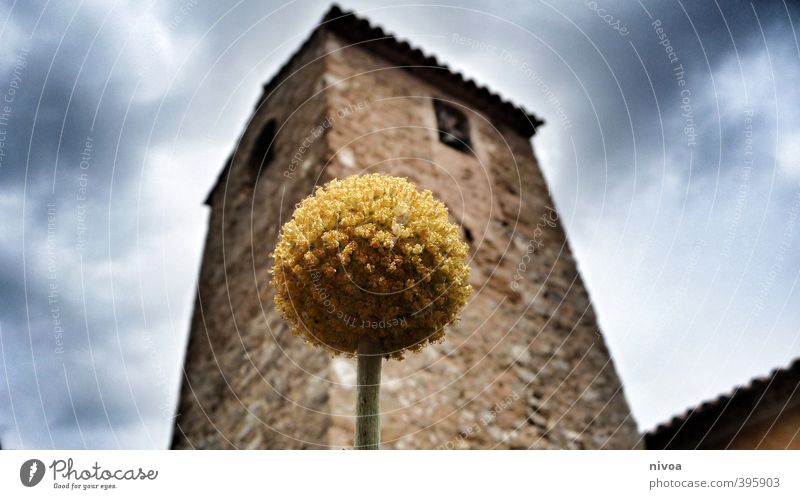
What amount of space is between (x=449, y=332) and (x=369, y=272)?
3618 mm

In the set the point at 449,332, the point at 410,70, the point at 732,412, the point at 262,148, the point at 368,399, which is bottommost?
the point at 368,399

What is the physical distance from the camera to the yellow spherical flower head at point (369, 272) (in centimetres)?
90

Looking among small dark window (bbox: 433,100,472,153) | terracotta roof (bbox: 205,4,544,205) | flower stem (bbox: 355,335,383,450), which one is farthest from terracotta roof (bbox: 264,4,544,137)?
flower stem (bbox: 355,335,383,450)

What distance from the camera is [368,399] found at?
2.94 feet

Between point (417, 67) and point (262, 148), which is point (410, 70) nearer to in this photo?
point (417, 67)

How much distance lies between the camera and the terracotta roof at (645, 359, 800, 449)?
175 inches

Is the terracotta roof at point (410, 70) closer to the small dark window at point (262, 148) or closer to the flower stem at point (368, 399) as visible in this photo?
the small dark window at point (262, 148)

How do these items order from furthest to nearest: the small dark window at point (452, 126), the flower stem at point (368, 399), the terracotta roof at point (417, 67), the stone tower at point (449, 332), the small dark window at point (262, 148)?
the small dark window at point (262, 148), the small dark window at point (452, 126), the terracotta roof at point (417, 67), the stone tower at point (449, 332), the flower stem at point (368, 399)
